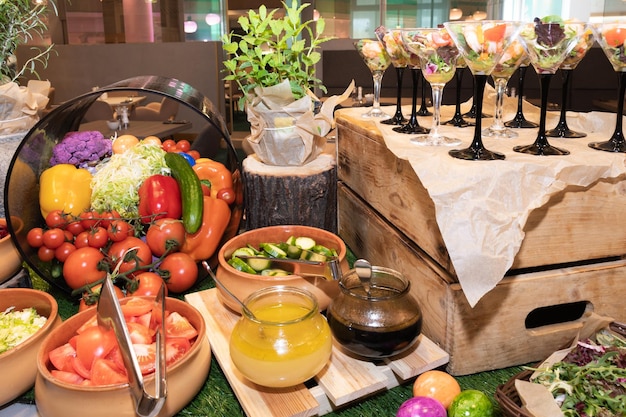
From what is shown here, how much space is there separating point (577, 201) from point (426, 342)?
407mm

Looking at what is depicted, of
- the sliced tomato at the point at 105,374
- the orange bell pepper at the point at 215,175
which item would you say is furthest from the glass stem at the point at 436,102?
the sliced tomato at the point at 105,374

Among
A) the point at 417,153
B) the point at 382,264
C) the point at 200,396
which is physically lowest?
the point at 200,396

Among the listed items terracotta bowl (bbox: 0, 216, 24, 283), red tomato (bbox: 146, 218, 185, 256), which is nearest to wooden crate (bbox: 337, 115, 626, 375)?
red tomato (bbox: 146, 218, 185, 256)

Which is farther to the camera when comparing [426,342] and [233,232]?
[233,232]

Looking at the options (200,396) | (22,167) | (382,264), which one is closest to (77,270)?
(22,167)

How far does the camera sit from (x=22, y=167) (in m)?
1.44

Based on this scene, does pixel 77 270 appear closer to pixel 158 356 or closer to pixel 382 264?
pixel 158 356

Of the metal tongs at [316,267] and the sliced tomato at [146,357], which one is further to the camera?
the metal tongs at [316,267]

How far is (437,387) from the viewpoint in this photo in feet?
3.18

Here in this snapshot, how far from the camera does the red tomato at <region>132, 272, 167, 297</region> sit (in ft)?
4.00

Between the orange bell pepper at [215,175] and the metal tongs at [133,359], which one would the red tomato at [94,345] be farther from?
the orange bell pepper at [215,175]

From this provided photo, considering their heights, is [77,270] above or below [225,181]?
below

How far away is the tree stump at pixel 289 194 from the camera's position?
5.25 ft

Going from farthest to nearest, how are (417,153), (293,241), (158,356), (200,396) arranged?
(293,241) < (417,153) < (200,396) < (158,356)
